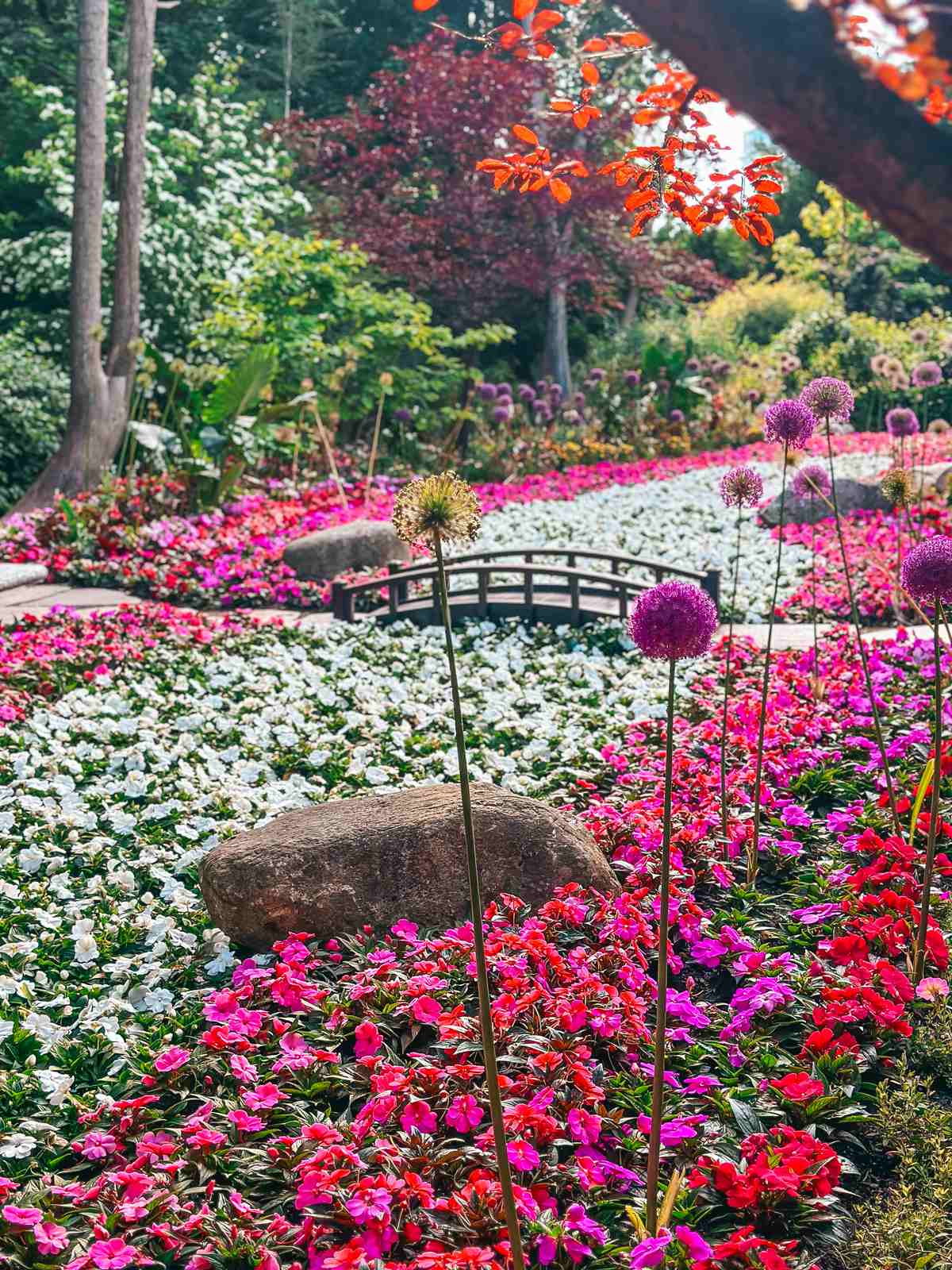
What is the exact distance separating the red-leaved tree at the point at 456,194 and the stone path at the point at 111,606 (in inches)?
343

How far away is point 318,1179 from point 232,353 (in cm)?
1150

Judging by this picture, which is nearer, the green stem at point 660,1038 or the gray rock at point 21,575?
the green stem at point 660,1038

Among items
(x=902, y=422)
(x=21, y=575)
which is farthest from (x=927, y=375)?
(x=21, y=575)

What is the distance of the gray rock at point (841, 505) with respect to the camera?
9.58 metres

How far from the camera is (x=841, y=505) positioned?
987 cm

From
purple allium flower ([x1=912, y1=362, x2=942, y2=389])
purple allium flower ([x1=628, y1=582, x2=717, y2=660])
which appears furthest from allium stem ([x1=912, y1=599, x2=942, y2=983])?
purple allium flower ([x1=912, y1=362, x2=942, y2=389])

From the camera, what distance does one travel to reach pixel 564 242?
17.0m

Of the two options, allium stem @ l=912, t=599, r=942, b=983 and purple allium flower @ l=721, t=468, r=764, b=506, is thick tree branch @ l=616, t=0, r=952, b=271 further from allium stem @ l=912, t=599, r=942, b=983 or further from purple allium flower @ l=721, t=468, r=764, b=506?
purple allium flower @ l=721, t=468, r=764, b=506

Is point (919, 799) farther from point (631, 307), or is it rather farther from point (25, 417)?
point (631, 307)

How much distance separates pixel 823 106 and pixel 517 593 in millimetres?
6039

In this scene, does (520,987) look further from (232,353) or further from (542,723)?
(232,353)

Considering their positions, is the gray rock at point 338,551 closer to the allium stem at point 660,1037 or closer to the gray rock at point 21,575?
the gray rock at point 21,575

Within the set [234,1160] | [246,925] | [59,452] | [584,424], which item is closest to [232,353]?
[59,452]

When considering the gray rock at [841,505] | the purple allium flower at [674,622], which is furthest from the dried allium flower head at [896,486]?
the gray rock at [841,505]
